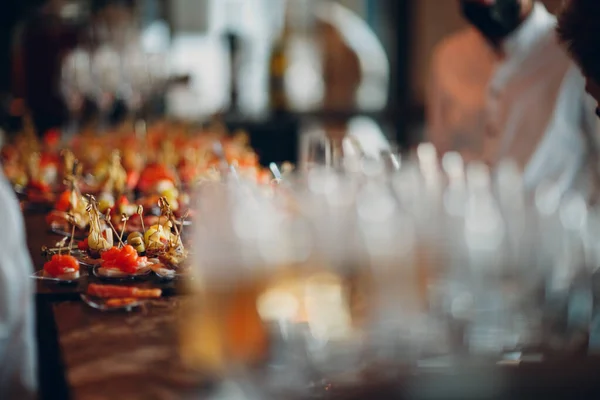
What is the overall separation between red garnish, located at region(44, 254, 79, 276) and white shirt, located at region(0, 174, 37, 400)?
54 millimetres

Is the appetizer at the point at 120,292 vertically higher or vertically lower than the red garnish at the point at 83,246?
lower

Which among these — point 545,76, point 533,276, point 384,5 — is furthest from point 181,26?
point 533,276

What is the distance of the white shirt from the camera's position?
149 cm

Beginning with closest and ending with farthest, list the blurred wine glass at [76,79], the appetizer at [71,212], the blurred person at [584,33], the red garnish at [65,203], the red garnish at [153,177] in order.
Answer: the blurred person at [584,33]
the appetizer at [71,212]
the red garnish at [65,203]
the red garnish at [153,177]
the blurred wine glass at [76,79]

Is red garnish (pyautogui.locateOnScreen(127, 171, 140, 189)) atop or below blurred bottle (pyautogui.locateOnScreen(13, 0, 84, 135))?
below

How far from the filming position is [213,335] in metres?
1.14

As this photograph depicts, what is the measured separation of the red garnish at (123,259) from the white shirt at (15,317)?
0.46 ft

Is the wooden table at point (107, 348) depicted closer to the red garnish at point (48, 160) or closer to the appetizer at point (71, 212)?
the appetizer at point (71, 212)

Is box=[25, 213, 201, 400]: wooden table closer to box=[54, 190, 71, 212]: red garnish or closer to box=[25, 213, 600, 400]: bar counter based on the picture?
box=[25, 213, 600, 400]: bar counter

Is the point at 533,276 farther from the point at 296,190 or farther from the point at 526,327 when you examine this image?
the point at 296,190

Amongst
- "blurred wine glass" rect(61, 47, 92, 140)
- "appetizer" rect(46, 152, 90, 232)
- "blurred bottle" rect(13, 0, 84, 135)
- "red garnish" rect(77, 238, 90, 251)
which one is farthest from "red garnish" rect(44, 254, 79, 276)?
"blurred bottle" rect(13, 0, 84, 135)

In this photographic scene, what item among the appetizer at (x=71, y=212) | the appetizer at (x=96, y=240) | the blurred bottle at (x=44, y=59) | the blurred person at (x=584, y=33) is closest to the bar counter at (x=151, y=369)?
the appetizer at (x=96, y=240)

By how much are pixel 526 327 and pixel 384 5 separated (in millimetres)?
5937

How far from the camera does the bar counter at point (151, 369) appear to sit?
0.92 meters
